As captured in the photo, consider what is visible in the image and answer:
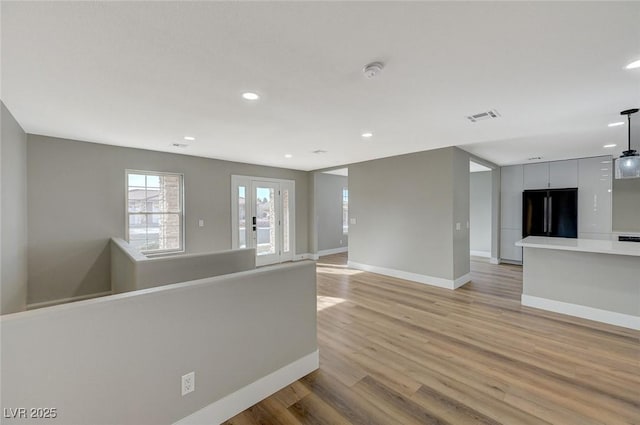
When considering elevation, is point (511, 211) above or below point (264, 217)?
above

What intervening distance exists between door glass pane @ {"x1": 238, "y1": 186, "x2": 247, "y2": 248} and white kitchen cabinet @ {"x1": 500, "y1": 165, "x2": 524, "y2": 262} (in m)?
6.28

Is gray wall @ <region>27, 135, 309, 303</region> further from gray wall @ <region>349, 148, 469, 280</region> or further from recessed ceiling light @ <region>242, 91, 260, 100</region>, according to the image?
gray wall @ <region>349, 148, 469, 280</region>

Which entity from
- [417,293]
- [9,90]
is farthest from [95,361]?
[417,293]

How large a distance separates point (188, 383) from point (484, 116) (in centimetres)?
372

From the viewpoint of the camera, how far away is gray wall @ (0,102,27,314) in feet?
9.11

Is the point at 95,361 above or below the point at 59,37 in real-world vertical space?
below

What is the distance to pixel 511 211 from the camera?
652 cm

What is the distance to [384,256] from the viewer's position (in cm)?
566

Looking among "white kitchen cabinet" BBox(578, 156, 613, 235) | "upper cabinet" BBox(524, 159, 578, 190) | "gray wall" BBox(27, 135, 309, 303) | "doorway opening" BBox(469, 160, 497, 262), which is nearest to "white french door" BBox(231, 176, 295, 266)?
"gray wall" BBox(27, 135, 309, 303)

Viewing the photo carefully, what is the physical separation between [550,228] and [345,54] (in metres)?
6.51

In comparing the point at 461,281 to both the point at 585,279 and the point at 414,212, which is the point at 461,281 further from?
the point at 585,279

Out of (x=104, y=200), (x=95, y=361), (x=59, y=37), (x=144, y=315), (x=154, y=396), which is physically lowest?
(x=154, y=396)

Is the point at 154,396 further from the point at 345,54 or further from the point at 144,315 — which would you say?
the point at 345,54

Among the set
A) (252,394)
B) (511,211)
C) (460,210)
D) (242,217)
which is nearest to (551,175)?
(511,211)
